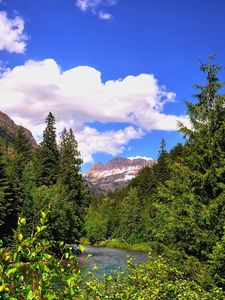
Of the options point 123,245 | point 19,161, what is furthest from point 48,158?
point 123,245

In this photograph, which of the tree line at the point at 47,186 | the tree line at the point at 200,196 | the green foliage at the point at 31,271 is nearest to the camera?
the green foliage at the point at 31,271

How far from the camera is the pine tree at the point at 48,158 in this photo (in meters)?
65.1

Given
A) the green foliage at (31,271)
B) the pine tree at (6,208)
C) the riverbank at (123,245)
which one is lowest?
the riverbank at (123,245)

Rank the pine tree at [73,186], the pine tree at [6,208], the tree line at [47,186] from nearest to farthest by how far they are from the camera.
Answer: the pine tree at [6,208], the tree line at [47,186], the pine tree at [73,186]

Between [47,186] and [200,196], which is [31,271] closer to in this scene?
[200,196]

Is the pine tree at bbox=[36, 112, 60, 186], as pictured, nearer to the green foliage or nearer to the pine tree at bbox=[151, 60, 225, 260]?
the pine tree at bbox=[151, 60, 225, 260]

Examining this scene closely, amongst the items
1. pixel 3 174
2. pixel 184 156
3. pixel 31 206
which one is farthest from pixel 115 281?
pixel 31 206

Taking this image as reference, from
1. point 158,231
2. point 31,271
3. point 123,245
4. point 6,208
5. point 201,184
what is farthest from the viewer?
point 123,245

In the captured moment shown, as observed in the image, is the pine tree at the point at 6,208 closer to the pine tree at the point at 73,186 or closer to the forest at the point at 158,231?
the forest at the point at 158,231

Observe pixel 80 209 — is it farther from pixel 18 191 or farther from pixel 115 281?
pixel 115 281

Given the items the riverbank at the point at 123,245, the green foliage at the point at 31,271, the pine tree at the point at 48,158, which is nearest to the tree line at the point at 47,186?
the pine tree at the point at 48,158

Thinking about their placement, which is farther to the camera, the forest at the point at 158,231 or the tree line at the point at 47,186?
the tree line at the point at 47,186

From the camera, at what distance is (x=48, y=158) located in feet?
217

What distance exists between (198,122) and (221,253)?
23.4 feet
